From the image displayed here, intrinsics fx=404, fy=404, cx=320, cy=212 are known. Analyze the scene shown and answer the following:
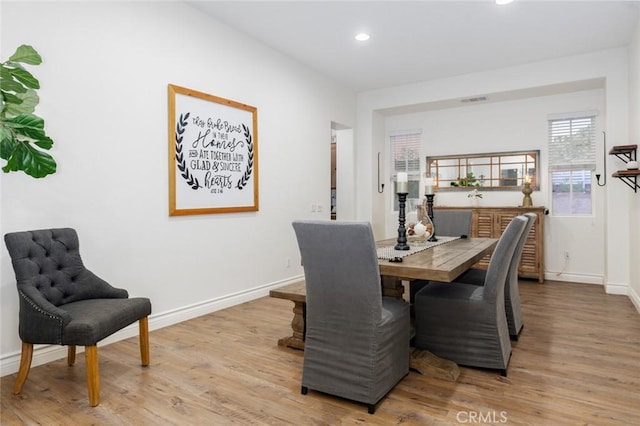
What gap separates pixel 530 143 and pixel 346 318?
15.1 ft

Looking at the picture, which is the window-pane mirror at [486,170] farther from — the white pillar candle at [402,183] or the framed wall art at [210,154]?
the white pillar candle at [402,183]

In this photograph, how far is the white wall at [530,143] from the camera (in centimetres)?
516

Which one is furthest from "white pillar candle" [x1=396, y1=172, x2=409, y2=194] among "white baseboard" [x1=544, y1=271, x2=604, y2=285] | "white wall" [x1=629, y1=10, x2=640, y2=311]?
"white baseboard" [x1=544, y1=271, x2=604, y2=285]

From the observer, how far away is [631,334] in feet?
10.4

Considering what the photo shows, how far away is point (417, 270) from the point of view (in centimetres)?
217

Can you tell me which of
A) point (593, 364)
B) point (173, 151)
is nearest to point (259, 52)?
point (173, 151)

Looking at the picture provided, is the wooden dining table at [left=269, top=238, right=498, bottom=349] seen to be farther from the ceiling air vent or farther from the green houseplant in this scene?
the ceiling air vent

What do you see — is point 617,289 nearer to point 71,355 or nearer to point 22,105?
point 71,355

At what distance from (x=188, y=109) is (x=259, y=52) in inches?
50.3

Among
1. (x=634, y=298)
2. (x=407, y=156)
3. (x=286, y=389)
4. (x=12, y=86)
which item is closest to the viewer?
(x=12, y=86)

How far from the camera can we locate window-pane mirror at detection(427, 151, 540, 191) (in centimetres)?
552

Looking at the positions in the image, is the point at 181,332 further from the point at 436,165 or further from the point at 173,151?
the point at 436,165

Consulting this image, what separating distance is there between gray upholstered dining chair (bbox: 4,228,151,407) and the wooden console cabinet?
419 cm

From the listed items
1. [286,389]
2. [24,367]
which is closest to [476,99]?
[286,389]
